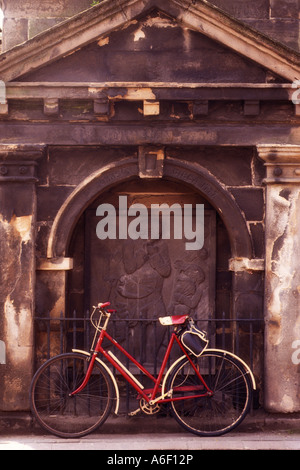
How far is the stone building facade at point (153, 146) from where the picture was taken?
229 inches

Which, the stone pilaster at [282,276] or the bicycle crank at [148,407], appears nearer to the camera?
the bicycle crank at [148,407]

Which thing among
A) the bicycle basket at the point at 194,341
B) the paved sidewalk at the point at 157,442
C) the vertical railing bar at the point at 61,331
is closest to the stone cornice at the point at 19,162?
the vertical railing bar at the point at 61,331

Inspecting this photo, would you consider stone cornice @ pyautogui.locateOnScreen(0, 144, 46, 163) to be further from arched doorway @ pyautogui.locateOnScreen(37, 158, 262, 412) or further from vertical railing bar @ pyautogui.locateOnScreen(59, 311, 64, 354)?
vertical railing bar @ pyautogui.locateOnScreen(59, 311, 64, 354)

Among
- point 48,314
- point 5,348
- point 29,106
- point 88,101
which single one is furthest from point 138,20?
point 5,348

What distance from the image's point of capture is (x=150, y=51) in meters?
6.02

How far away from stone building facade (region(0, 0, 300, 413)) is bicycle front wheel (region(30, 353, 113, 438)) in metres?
0.23

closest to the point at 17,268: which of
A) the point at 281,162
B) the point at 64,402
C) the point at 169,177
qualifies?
the point at 64,402

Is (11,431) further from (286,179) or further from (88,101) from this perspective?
(286,179)

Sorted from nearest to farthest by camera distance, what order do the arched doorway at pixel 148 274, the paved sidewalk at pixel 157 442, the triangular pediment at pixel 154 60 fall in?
1. the paved sidewalk at pixel 157 442
2. the triangular pediment at pixel 154 60
3. the arched doorway at pixel 148 274

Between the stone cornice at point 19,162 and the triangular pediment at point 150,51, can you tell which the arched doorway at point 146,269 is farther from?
the triangular pediment at point 150,51

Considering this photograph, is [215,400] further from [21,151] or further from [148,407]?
[21,151]

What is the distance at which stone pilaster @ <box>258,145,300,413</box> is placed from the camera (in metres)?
5.80

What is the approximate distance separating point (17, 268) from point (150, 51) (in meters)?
2.81

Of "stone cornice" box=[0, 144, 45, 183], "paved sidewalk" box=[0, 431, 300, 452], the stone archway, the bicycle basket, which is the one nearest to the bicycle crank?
"paved sidewalk" box=[0, 431, 300, 452]
